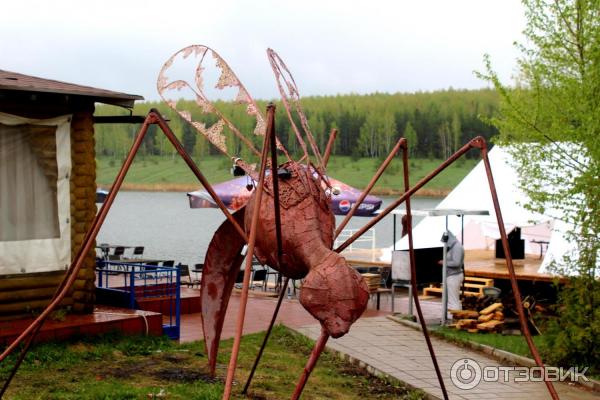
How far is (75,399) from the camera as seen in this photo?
23.4ft

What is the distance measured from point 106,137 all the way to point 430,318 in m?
68.2

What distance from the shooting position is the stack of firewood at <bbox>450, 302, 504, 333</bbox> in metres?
11.6

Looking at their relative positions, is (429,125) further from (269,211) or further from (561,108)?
(269,211)

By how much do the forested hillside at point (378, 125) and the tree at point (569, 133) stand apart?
165 feet

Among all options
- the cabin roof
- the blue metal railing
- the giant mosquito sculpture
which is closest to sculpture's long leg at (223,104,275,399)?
the giant mosquito sculpture

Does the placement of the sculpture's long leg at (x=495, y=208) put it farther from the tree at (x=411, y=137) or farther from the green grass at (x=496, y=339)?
the tree at (x=411, y=137)

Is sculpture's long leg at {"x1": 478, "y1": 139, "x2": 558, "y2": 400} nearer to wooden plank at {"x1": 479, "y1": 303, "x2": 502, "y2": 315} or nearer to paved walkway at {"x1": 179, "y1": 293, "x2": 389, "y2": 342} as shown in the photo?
paved walkway at {"x1": 179, "y1": 293, "x2": 389, "y2": 342}

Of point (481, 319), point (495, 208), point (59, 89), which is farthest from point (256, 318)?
point (495, 208)

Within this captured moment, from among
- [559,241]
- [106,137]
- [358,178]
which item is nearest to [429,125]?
[358,178]

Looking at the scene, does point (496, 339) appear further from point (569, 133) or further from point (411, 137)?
point (411, 137)

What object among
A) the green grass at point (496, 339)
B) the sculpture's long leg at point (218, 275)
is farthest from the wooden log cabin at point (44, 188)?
the green grass at point (496, 339)

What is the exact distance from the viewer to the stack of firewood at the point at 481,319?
11.6 metres

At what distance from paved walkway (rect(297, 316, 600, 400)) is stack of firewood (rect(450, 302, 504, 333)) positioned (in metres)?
0.78

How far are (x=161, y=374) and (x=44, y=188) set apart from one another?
304cm
